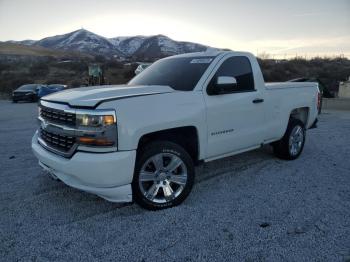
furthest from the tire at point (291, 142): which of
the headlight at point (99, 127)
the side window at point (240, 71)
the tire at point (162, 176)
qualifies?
the headlight at point (99, 127)

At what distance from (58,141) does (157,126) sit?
1.12m

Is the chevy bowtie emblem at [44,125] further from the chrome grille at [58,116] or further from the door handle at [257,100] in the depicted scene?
the door handle at [257,100]

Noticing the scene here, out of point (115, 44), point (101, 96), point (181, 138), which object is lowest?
point (181, 138)

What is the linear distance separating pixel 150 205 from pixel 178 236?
1.94 feet

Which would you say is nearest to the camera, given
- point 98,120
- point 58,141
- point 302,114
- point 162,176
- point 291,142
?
point 98,120

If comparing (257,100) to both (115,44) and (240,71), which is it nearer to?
(240,71)

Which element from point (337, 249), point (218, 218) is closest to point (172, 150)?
point (218, 218)

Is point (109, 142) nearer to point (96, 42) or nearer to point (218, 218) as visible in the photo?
point (218, 218)

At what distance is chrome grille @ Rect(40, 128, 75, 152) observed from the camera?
3.41 meters

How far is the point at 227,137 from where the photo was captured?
14.3ft

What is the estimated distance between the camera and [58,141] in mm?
3568

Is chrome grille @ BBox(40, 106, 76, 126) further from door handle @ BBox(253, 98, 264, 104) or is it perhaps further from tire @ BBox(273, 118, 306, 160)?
tire @ BBox(273, 118, 306, 160)

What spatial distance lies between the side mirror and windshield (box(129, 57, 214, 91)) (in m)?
0.25

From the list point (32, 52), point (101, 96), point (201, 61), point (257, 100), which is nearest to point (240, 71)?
point (257, 100)
